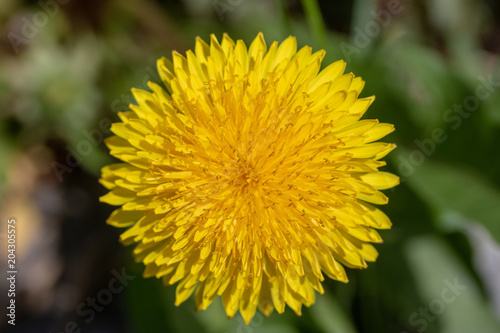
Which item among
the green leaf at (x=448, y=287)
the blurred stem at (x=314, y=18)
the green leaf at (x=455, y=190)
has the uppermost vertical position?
the blurred stem at (x=314, y=18)

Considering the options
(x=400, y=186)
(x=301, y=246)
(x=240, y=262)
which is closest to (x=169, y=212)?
(x=240, y=262)

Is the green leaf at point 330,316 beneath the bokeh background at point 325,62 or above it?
beneath

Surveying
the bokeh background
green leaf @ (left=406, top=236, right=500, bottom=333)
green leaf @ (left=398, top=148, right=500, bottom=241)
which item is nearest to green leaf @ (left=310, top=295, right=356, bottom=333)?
the bokeh background

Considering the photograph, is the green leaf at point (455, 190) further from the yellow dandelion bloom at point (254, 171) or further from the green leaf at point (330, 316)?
the green leaf at point (330, 316)

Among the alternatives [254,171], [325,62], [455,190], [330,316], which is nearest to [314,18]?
[325,62]

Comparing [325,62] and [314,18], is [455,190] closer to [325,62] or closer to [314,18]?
[325,62]

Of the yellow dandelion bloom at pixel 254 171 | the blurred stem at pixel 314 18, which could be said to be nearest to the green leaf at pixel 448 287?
the yellow dandelion bloom at pixel 254 171
